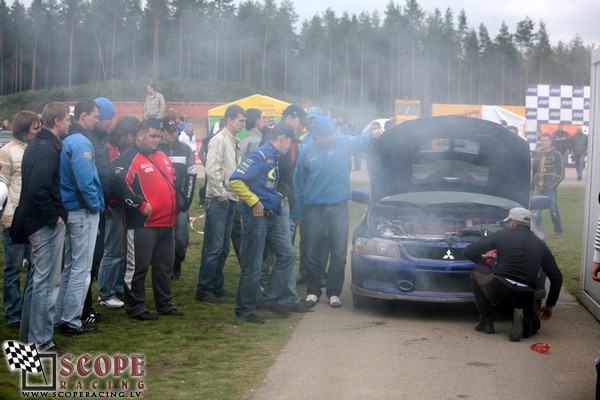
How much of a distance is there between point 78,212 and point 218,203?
180 cm

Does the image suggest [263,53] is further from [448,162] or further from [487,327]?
[487,327]

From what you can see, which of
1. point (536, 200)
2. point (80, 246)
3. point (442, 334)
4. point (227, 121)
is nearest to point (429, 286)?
point (442, 334)

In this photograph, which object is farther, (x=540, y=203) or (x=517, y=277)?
(x=540, y=203)

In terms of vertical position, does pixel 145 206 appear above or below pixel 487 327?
above

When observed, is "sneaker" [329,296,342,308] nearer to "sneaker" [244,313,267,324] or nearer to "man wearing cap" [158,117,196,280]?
"sneaker" [244,313,267,324]

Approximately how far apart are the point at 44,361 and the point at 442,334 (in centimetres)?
328

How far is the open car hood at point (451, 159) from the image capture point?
7309 mm

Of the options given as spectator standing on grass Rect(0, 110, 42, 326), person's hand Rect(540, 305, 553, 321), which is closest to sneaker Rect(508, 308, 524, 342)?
person's hand Rect(540, 305, 553, 321)

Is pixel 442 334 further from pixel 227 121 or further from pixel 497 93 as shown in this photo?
pixel 497 93

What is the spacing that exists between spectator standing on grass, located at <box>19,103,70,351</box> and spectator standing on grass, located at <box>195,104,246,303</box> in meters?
2.07

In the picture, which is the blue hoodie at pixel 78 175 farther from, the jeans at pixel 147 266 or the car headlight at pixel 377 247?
the car headlight at pixel 377 247

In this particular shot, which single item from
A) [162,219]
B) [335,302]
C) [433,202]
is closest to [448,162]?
[433,202]

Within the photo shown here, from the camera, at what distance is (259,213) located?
243 inches

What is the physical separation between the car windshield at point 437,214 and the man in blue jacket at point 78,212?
283 centimetres
